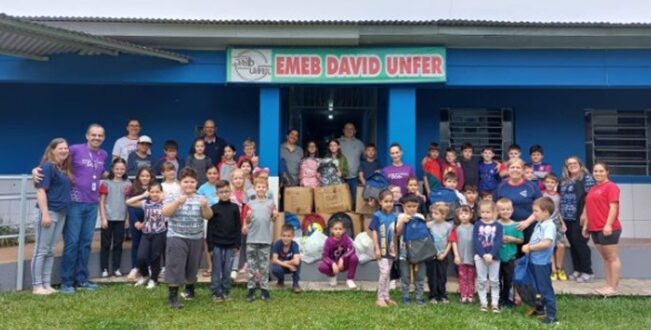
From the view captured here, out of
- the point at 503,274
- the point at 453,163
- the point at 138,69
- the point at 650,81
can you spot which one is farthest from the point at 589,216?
the point at 138,69

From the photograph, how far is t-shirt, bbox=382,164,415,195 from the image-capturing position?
7254mm

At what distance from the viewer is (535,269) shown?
532 cm

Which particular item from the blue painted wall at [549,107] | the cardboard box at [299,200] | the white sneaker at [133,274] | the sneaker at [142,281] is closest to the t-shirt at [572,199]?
the blue painted wall at [549,107]

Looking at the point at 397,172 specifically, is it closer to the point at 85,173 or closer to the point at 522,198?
the point at 522,198

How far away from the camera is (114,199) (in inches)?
267

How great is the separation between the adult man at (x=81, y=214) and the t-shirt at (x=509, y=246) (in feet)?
15.4

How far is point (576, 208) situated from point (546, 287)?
2.09m

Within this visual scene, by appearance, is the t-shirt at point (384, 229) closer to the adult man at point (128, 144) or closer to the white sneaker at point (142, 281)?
the white sneaker at point (142, 281)

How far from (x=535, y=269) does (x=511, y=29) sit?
3725 mm

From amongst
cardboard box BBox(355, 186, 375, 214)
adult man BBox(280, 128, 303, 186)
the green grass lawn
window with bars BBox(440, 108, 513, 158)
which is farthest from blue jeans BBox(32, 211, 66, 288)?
window with bars BBox(440, 108, 513, 158)

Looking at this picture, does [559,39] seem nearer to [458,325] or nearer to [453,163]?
[453,163]

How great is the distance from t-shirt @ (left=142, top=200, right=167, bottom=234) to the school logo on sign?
2533 mm

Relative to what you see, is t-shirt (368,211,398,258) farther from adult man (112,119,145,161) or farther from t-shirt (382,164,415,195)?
adult man (112,119,145,161)

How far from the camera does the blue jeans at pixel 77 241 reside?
621 centimetres
